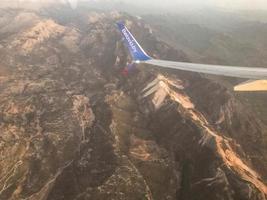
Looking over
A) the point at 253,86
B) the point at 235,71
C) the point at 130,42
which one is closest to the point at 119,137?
the point at 130,42

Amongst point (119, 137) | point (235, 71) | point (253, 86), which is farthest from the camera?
point (119, 137)

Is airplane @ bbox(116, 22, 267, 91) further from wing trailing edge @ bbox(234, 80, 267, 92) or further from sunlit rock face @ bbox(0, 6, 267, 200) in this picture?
sunlit rock face @ bbox(0, 6, 267, 200)

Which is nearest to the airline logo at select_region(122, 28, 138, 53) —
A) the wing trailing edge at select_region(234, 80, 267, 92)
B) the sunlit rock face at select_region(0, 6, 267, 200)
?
the sunlit rock face at select_region(0, 6, 267, 200)

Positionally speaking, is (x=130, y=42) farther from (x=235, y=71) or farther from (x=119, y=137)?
(x=119, y=137)

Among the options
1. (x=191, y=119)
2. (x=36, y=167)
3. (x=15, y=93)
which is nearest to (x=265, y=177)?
(x=191, y=119)

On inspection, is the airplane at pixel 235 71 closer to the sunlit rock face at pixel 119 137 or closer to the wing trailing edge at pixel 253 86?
the wing trailing edge at pixel 253 86

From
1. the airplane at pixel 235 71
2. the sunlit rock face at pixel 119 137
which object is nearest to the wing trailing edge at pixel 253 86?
the airplane at pixel 235 71

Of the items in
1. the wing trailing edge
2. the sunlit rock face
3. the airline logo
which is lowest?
the sunlit rock face

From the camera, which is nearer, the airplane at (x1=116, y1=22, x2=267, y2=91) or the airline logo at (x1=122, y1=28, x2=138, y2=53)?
the airplane at (x1=116, y1=22, x2=267, y2=91)

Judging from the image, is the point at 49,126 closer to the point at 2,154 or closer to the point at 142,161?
the point at 2,154

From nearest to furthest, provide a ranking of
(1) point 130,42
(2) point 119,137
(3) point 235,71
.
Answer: (3) point 235,71 < (1) point 130,42 < (2) point 119,137
